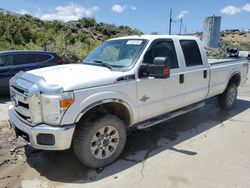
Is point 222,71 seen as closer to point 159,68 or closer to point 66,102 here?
point 159,68

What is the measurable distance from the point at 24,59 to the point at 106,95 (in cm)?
630

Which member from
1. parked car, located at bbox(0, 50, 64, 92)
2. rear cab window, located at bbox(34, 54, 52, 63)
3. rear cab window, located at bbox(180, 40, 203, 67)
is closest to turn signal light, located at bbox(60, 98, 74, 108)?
rear cab window, located at bbox(180, 40, 203, 67)

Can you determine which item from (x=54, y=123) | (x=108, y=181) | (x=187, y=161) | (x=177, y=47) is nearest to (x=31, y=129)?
(x=54, y=123)

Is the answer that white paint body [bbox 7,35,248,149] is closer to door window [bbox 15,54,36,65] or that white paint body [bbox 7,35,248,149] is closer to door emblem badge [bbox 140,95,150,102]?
door emblem badge [bbox 140,95,150,102]

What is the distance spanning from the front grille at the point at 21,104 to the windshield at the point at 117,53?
55.2 inches

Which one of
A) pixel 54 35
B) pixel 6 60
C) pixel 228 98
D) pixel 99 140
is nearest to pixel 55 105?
pixel 99 140

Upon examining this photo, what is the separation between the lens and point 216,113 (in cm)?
708

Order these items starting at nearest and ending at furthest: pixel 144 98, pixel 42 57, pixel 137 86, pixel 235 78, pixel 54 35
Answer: pixel 137 86, pixel 144 98, pixel 235 78, pixel 42 57, pixel 54 35

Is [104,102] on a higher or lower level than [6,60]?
lower

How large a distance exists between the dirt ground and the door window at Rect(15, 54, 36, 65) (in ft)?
11.9

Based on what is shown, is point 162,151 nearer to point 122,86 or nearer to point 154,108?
point 154,108

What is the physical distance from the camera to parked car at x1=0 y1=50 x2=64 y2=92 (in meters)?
8.71

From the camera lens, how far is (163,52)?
16.3ft

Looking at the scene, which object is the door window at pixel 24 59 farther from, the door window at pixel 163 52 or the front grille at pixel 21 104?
the door window at pixel 163 52
